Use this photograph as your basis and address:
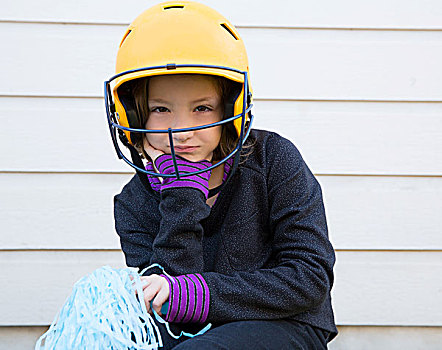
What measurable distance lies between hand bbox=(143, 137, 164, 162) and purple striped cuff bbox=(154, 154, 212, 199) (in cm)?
2

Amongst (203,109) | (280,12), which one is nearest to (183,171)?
(203,109)

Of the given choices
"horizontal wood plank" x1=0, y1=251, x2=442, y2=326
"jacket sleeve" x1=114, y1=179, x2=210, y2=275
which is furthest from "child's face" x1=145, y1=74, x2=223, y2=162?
"horizontal wood plank" x1=0, y1=251, x2=442, y2=326

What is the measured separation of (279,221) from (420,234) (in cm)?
103

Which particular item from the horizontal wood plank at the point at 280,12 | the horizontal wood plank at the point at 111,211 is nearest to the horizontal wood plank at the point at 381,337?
the horizontal wood plank at the point at 111,211

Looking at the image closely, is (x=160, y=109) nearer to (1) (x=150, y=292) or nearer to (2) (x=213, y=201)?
(2) (x=213, y=201)

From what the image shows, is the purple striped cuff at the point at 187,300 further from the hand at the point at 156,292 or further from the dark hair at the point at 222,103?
the dark hair at the point at 222,103

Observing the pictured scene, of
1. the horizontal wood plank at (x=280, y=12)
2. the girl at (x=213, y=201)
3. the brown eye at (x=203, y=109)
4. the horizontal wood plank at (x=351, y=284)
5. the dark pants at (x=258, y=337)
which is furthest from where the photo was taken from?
the horizontal wood plank at (x=351, y=284)

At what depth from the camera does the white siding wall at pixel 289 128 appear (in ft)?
7.79

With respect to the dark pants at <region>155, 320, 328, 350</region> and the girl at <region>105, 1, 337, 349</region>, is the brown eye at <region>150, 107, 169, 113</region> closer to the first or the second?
the girl at <region>105, 1, 337, 349</region>

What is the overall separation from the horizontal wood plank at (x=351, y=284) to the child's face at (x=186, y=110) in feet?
3.19

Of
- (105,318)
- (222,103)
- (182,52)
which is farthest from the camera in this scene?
(222,103)

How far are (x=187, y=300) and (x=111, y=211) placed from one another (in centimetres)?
104

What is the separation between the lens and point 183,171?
1.61 m

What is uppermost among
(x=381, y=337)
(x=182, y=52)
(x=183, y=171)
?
(x=182, y=52)
